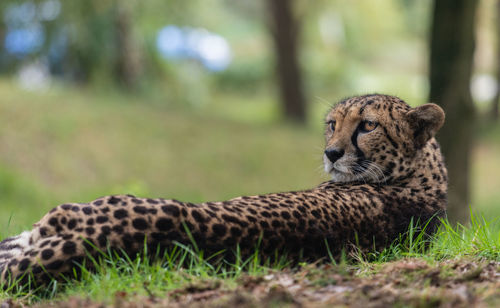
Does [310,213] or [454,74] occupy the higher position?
[454,74]

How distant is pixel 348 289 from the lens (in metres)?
3.09

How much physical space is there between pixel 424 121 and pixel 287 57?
1338 cm

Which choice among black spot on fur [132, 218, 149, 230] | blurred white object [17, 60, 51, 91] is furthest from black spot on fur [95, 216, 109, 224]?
blurred white object [17, 60, 51, 91]

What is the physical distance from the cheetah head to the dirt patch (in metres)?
0.81

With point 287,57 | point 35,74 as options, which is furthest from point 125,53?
point 287,57

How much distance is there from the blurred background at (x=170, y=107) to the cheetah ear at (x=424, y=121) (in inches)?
112

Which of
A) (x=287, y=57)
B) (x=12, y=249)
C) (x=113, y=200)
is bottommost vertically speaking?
(x=12, y=249)

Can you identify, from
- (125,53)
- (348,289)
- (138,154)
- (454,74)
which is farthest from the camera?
(125,53)

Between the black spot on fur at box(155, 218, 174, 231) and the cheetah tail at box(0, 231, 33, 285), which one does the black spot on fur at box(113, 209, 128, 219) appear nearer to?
the black spot on fur at box(155, 218, 174, 231)

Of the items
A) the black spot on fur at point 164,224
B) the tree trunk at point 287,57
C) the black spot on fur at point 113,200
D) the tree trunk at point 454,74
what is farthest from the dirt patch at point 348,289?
the tree trunk at point 287,57

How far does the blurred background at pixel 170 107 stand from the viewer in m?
8.12

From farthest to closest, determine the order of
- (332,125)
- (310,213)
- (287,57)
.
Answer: (287,57) → (332,125) → (310,213)

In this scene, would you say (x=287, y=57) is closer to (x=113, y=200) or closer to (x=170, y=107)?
(x=170, y=107)

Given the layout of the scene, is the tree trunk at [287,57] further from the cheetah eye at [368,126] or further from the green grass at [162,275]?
the green grass at [162,275]
